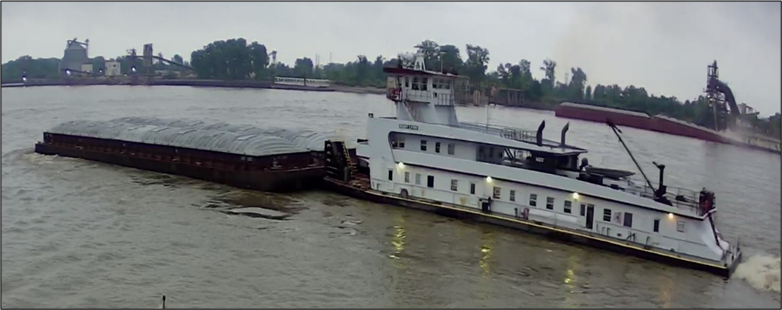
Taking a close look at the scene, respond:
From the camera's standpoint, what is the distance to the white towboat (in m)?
13.9

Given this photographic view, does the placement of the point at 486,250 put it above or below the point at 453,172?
below

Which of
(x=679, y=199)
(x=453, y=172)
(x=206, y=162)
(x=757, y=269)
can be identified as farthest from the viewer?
(x=206, y=162)

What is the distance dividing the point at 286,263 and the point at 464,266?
375 centimetres

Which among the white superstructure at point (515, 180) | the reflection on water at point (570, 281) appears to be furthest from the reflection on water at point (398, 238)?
the reflection on water at point (570, 281)

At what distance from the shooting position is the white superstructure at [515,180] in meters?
14.0

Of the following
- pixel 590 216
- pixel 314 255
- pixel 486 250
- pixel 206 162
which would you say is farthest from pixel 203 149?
pixel 590 216

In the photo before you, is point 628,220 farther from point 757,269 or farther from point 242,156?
point 242,156

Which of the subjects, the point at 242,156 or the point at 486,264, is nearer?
the point at 486,264

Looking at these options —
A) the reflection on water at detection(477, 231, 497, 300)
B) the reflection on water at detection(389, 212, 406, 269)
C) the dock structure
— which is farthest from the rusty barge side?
the reflection on water at detection(477, 231, 497, 300)

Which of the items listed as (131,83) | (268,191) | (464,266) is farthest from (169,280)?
(131,83)

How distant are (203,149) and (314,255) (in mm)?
10794

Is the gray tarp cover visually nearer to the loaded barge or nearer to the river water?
the loaded barge

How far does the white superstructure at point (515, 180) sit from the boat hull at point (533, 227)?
171 millimetres

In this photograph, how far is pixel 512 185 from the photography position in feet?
54.8
